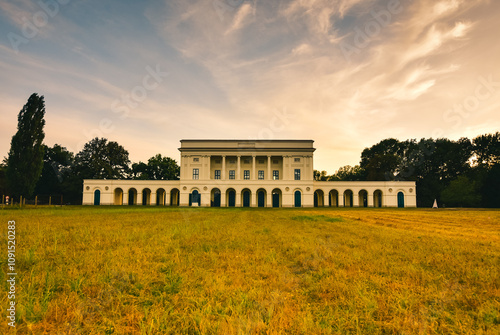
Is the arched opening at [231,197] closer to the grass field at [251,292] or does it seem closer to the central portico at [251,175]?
the central portico at [251,175]

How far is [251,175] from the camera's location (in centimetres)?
5928

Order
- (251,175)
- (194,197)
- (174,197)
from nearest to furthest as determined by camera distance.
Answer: (194,197), (251,175), (174,197)

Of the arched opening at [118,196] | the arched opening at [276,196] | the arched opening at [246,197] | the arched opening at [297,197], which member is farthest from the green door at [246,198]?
the arched opening at [118,196]

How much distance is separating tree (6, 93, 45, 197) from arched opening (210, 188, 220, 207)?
30.3 metres

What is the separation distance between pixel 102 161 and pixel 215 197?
31081 mm

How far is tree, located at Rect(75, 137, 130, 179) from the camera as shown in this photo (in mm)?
64938

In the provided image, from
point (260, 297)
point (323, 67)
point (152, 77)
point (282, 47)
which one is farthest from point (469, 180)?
point (260, 297)

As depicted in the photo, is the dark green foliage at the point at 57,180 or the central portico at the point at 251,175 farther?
the dark green foliage at the point at 57,180

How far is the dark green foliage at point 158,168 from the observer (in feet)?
232

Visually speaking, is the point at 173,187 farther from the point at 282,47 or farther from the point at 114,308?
the point at 114,308

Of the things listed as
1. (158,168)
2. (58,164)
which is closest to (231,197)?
(158,168)

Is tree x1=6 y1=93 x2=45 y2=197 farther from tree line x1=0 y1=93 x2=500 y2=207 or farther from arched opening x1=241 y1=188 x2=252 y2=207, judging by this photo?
arched opening x1=241 y1=188 x2=252 y2=207

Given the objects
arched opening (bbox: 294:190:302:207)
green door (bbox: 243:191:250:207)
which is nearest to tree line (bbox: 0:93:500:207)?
green door (bbox: 243:191:250:207)

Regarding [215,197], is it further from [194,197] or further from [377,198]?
[377,198]
